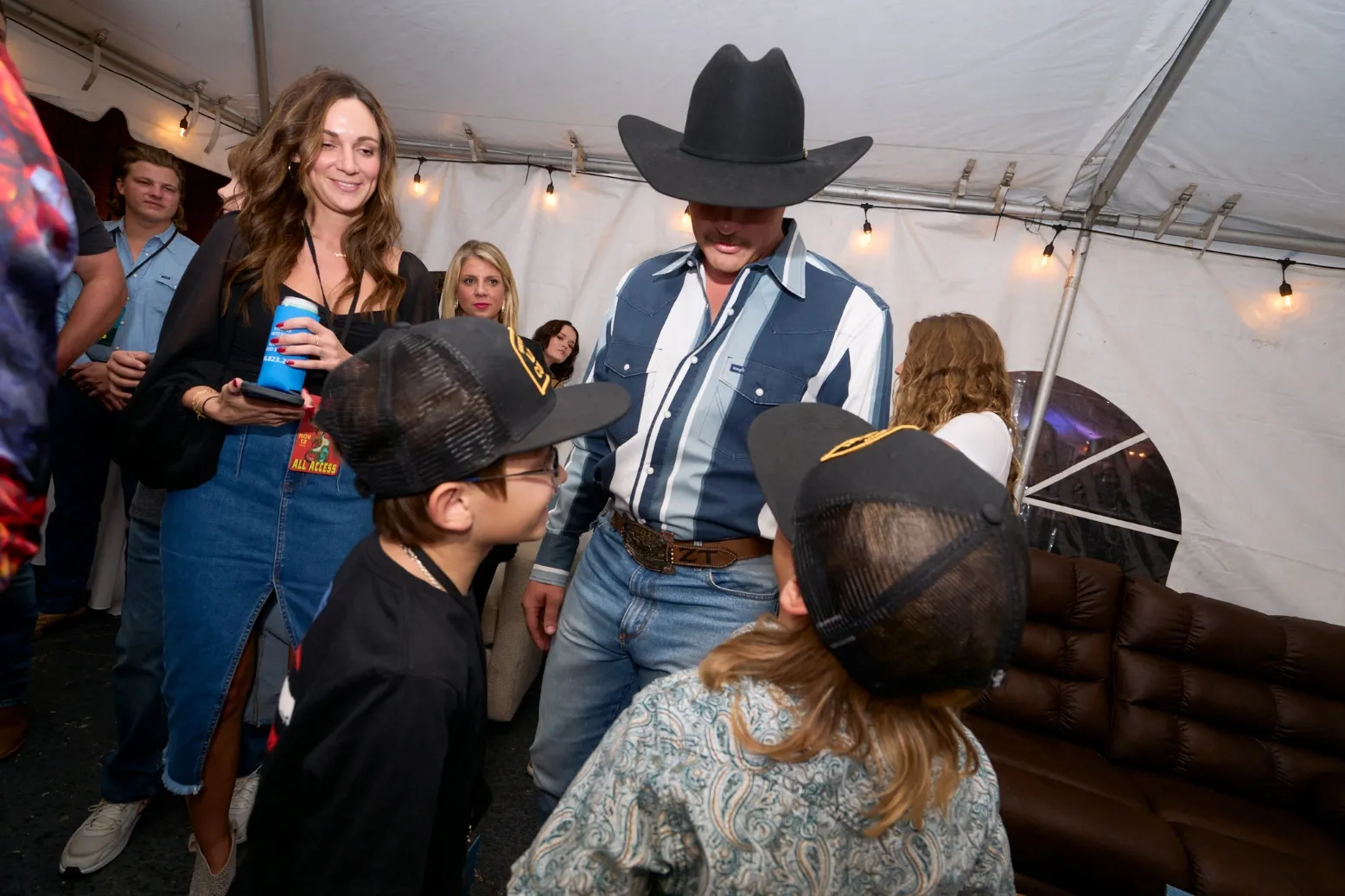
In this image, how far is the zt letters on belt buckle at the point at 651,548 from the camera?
1464 mm

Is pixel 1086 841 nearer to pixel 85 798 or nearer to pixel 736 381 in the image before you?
pixel 736 381

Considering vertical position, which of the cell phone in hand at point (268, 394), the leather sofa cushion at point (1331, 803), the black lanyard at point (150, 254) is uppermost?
the black lanyard at point (150, 254)

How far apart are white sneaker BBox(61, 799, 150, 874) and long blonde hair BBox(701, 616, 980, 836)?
1963 mm

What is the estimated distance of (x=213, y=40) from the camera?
3316 millimetres

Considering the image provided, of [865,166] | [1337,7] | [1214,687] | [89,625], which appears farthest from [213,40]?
[1214,687]

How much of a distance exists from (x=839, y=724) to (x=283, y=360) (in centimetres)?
114

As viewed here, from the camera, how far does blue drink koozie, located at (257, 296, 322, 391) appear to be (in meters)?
1.28

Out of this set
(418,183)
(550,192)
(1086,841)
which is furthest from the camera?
(418,183)

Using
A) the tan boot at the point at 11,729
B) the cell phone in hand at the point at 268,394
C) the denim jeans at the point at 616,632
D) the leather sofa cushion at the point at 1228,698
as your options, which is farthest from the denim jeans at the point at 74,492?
the leather sofa cushion at the point at 1228,698

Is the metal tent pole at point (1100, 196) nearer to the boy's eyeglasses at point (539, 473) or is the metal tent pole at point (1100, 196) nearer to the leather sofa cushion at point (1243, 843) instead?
the leather sofa cushion at point (1243, 843)

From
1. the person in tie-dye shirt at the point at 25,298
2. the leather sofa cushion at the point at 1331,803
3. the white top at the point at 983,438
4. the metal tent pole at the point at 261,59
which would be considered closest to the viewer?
the person in tie-dye shirt at the point at 25,298

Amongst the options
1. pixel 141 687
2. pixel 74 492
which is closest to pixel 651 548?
pixel 141 687

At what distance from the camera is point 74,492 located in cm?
312

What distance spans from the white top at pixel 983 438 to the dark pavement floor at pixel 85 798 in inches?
76.2
